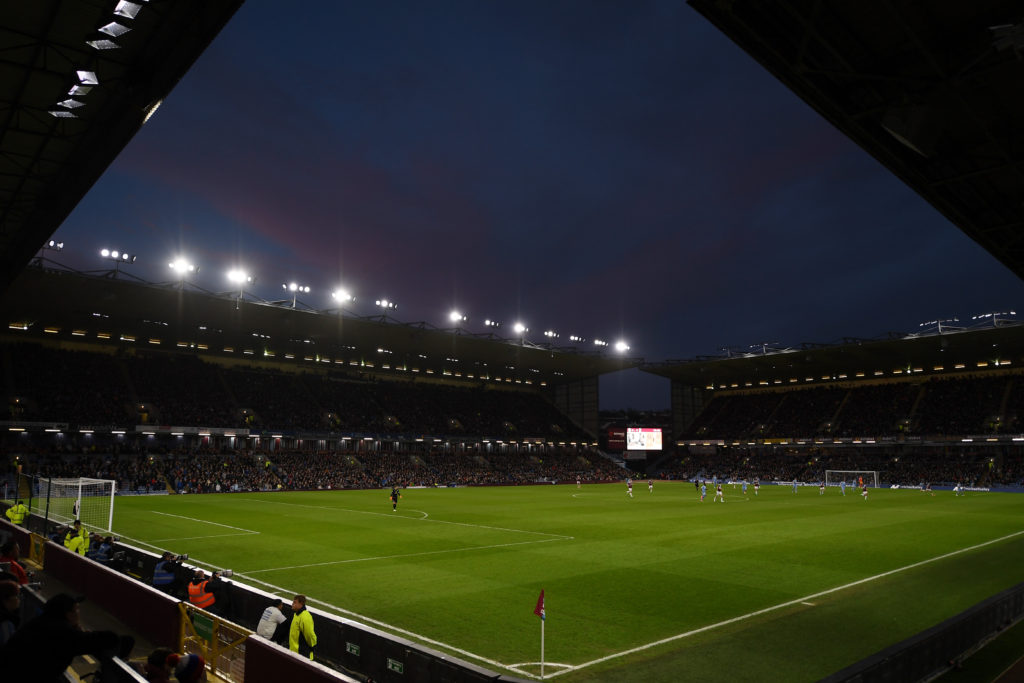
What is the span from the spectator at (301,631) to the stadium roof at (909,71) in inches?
394

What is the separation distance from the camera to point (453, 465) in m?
76.3

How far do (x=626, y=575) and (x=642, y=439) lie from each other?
72688 mm

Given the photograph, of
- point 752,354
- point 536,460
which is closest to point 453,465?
point 536,460

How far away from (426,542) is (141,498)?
1189 inches

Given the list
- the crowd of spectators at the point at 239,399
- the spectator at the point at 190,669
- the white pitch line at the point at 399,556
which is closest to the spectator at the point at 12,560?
the white pitch line at the point at 399,556

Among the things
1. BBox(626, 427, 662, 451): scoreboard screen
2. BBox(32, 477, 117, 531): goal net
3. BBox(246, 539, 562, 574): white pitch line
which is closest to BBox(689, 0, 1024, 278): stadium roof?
BBox(246, 539, 562, 574): white pitch line

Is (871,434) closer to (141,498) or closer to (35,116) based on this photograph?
(141,498)

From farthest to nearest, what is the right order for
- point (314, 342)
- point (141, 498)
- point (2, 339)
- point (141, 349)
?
point (314, 342) → point (141, 349) → point (2, 339) → point (141, 498)

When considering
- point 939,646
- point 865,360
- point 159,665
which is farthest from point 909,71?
point 865,360

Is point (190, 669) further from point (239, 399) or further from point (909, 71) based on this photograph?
point (239, 399)

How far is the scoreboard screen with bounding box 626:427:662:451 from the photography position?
89062mm

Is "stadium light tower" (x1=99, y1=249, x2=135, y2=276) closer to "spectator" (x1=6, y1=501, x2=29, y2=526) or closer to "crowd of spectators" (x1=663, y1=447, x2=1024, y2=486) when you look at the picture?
"spectator" (x1=6, y1=501, x2=29, y2=526)

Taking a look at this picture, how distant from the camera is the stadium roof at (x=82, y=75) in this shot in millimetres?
11289

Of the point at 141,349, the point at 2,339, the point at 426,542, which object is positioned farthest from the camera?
the point at 141,349
